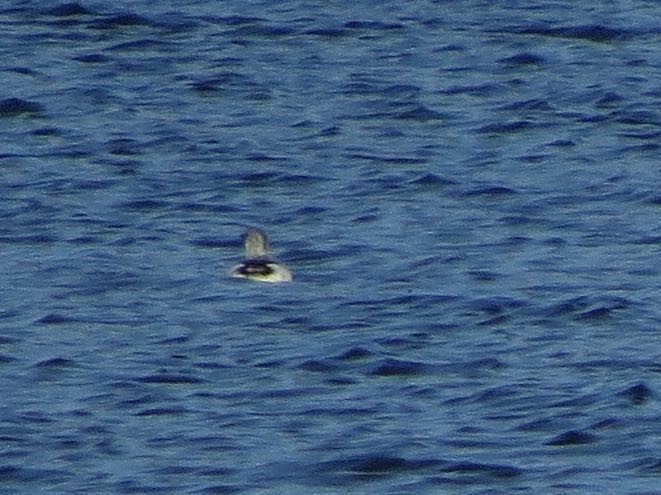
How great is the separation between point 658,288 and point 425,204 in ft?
6.62

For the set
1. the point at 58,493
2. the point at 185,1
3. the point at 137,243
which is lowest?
the point at 58,493

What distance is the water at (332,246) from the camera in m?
11.6

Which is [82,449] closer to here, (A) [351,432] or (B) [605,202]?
(A) [351,432]

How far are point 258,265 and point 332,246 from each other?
0.89 m

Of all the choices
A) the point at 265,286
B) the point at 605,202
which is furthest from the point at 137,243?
the point at 605,202

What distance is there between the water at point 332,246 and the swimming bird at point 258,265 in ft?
0.35

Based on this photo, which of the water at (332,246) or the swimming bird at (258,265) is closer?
the water at (332,246)

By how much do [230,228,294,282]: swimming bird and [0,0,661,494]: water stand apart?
0.11 m

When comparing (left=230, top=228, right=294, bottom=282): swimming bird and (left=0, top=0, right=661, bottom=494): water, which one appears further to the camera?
(left=230, top=228, right=294, bottom=282): swimming bird

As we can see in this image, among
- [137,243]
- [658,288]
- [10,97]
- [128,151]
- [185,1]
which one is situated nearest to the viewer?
[658,288]

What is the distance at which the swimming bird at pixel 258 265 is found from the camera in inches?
540

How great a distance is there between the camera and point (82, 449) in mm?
11523

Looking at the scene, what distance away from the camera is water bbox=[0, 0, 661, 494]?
11.6m

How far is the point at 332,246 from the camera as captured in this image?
14.5 meters
